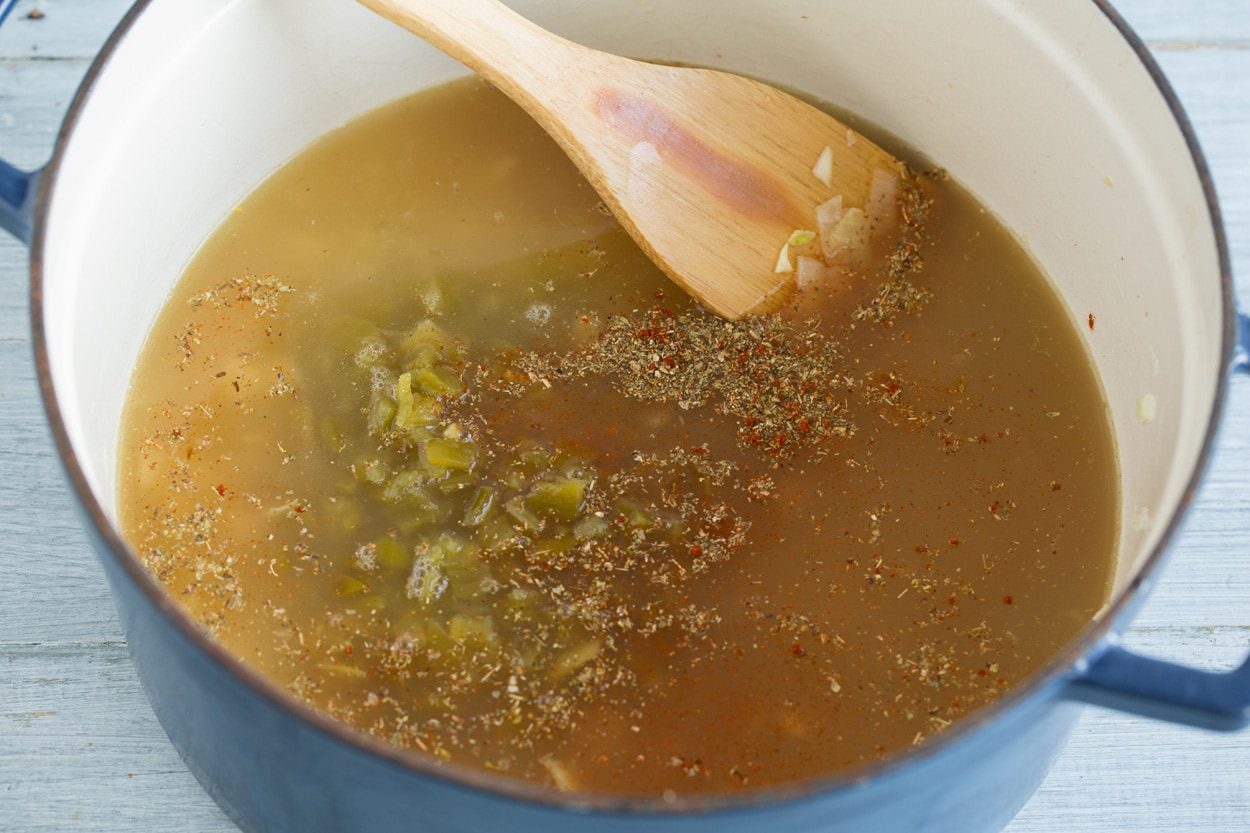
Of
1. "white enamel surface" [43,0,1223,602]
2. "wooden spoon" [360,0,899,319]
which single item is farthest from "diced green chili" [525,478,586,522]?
"white enamel surface" [43,0,1223,602]

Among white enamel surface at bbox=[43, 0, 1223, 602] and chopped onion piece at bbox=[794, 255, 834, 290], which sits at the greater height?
white enamel surface at bbox=[43, 0, 1223, 602]

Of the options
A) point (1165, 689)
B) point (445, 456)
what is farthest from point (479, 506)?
point (1165, 689)

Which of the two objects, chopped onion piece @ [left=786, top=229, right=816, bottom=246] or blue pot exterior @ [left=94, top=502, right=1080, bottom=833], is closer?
blue pot exterior @ [left=94, top=502, right=1080, bottom=833]

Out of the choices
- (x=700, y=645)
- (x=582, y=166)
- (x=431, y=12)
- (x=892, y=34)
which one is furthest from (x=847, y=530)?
(x=431, y=12)

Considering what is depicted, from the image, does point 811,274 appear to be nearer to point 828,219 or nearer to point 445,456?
point 828,219

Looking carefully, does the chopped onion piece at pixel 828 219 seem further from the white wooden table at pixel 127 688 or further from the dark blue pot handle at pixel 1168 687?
the dark blue pot handle at pixel 1168 687

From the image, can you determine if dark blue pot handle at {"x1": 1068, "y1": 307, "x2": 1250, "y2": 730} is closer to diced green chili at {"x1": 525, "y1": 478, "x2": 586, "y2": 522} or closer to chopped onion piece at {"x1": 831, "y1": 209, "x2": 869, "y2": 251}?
diced green chili at {"x1": 525, "y1": 478, "x2": 586, "y2": 522}

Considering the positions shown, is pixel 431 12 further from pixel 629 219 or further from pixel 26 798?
pixel 26 798

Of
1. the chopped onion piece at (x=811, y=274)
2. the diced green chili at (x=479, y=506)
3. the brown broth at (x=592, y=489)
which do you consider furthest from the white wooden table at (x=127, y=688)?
the chopped onion piece at (x=811, y=274)
